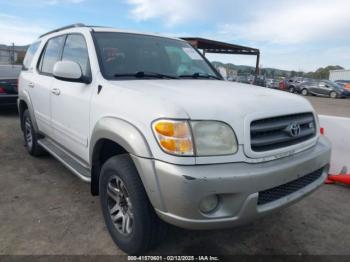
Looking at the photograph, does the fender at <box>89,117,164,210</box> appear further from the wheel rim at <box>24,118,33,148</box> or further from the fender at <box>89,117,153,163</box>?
the wheel rim at <box>24,118,33,148</box>

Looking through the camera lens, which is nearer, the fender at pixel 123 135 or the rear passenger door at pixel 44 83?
the fender at pixel 123 135

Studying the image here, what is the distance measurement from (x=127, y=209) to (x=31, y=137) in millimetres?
3123

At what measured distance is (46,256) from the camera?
2564mm

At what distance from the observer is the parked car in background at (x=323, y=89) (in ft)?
88.0

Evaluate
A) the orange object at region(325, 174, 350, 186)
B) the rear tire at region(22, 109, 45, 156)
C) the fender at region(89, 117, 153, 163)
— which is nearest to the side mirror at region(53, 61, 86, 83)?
the fender at region(89, 117, 153, 163)

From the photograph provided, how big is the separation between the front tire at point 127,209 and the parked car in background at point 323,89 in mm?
28138

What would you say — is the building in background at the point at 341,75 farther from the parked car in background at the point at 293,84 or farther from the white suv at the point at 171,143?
the white suv at the point at 171,143

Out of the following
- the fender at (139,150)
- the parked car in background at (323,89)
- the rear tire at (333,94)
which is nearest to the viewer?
the fender at (139,150)

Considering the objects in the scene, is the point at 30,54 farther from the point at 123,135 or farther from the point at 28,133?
the point at 123,135

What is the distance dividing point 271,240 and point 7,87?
7841 mm

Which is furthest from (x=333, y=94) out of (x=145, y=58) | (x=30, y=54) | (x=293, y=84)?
(x=145, y=58)

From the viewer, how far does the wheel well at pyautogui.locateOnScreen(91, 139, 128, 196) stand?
275cm

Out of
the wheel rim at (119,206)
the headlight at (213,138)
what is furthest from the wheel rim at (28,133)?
the headlight at (213,138)

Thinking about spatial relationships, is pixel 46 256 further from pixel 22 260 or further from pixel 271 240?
pixel 271 240
